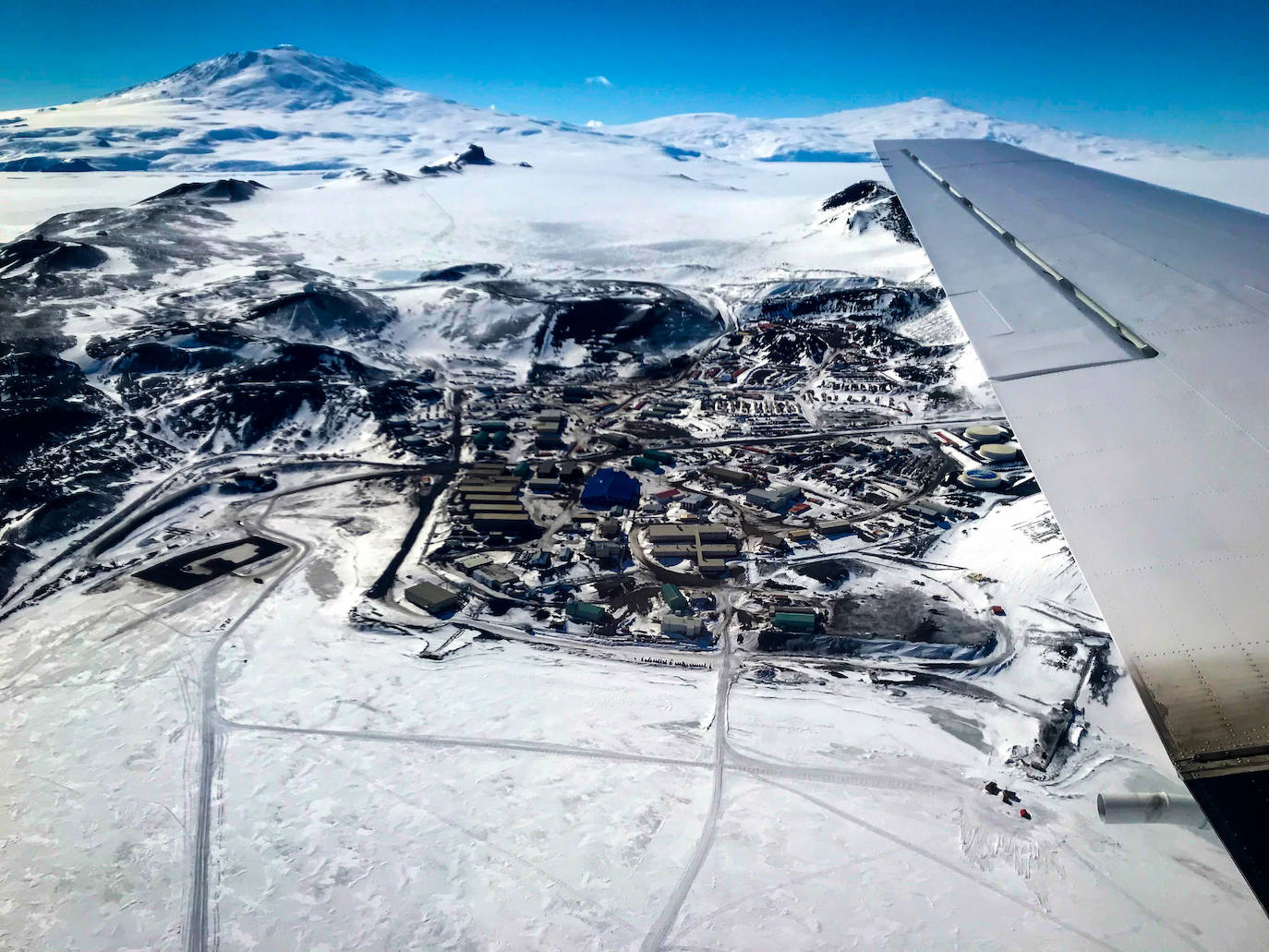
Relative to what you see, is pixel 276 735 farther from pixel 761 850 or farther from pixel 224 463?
pixel 224 463

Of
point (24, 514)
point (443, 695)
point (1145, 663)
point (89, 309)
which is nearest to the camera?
point (1145, 663)

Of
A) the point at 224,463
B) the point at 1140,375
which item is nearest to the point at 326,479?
the point at 224,463

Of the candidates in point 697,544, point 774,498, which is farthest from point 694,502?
point 697,544

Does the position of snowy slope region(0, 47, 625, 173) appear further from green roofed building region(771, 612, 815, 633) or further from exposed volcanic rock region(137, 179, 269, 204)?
green roofed building region(771, 612, 815, 633)

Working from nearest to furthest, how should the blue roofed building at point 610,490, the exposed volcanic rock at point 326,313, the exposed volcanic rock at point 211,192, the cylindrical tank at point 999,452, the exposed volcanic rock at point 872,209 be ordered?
the blue roofed building at point 610,490
the cylindrical tank at point 999,452
the exposed volcanic rock at point 326,313
the exposed volcanic rock at point 872,209
the exposed volcanic rock at point 211,192

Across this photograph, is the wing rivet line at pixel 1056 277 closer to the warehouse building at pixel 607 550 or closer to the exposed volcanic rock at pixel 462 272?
the warehouse building at pixel 607 550

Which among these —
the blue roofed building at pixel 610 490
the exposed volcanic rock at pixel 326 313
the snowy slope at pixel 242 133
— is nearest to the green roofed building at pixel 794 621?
the blue roofed building at pixel 610 490
